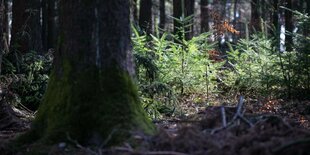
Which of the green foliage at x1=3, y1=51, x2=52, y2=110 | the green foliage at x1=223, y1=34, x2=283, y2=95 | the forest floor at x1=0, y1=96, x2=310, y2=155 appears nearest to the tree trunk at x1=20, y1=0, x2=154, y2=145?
the forest floor at x1=0, y1=96, x2=310, y2=155

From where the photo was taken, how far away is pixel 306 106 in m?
8.60

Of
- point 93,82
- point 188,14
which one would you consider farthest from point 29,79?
point 188,14

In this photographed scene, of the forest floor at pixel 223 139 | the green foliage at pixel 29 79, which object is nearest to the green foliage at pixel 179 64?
the green foliage at pixel 29 79

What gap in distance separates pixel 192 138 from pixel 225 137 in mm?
303

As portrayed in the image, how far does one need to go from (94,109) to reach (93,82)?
293mm

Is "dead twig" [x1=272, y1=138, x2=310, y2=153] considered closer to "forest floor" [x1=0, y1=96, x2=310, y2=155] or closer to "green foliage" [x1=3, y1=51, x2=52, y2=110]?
"forest floor" [x1=0, y1=96, x2=310, y2=155]

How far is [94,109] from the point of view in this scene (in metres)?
4.64

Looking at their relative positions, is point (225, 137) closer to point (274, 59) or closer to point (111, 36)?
point (111, 36)

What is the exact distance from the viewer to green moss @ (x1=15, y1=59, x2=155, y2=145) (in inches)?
181

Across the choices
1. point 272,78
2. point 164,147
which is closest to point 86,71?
point 164,147

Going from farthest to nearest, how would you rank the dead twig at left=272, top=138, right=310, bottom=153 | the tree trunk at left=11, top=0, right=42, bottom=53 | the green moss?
the tree trunk at left=11, top=0, right=42, bottom=53, the green moss, the dead twig at left=272, top=138, right=310, bottom=153

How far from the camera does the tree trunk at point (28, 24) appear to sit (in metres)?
12.1

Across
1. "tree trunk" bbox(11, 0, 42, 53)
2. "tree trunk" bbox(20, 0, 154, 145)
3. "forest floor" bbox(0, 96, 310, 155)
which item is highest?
"tree trunk" bbox(11, 0, 42, 53)

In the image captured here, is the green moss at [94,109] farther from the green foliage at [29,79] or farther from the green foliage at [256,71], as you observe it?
the green foliage at [256,71]
